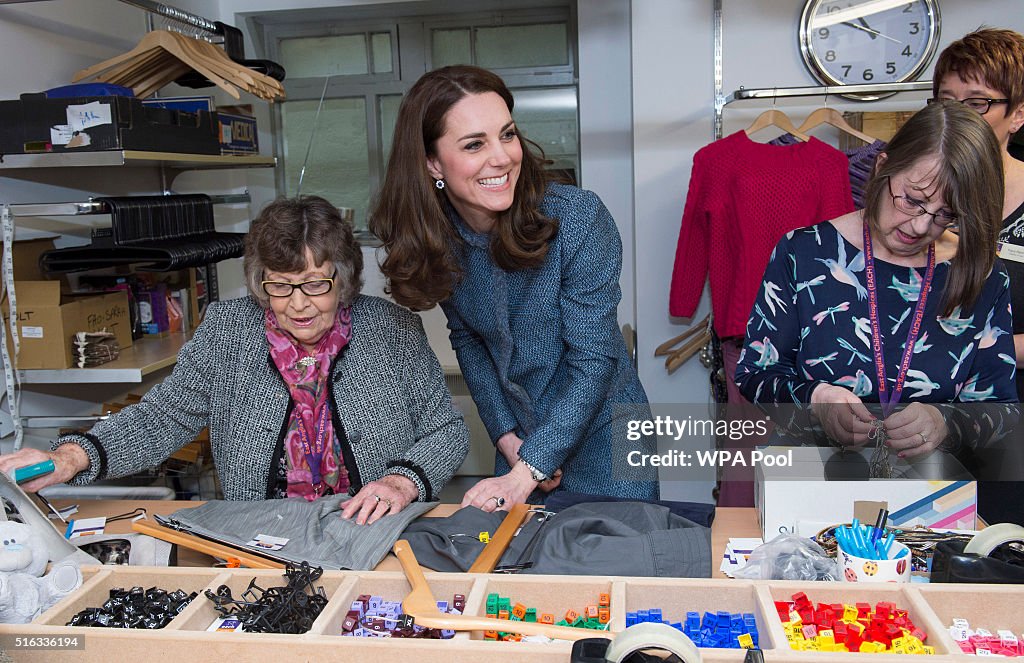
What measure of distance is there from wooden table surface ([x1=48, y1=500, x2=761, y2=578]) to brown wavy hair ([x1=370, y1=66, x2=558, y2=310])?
1.61ft

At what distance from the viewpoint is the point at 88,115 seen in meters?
2.68

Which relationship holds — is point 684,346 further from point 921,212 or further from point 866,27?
point 921,212

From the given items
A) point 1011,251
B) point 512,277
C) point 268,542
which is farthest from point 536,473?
point 1011,251

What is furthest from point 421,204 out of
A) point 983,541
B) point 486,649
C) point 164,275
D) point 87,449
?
point 164,275

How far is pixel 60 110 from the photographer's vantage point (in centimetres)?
266

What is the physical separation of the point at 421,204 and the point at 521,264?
0.25 m

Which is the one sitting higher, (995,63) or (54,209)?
(995,63)

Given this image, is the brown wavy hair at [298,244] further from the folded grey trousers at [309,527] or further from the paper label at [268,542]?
the paper label at [268,542]

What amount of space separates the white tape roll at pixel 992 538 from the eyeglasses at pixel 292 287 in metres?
1.34

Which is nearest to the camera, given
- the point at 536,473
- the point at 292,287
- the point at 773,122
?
the point at 536,473

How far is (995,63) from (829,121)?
1359 mm

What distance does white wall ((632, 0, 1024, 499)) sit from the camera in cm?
355

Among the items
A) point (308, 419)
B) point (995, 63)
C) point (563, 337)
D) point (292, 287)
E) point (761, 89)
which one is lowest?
point (308, 419)

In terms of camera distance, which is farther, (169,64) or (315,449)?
(169,64)
